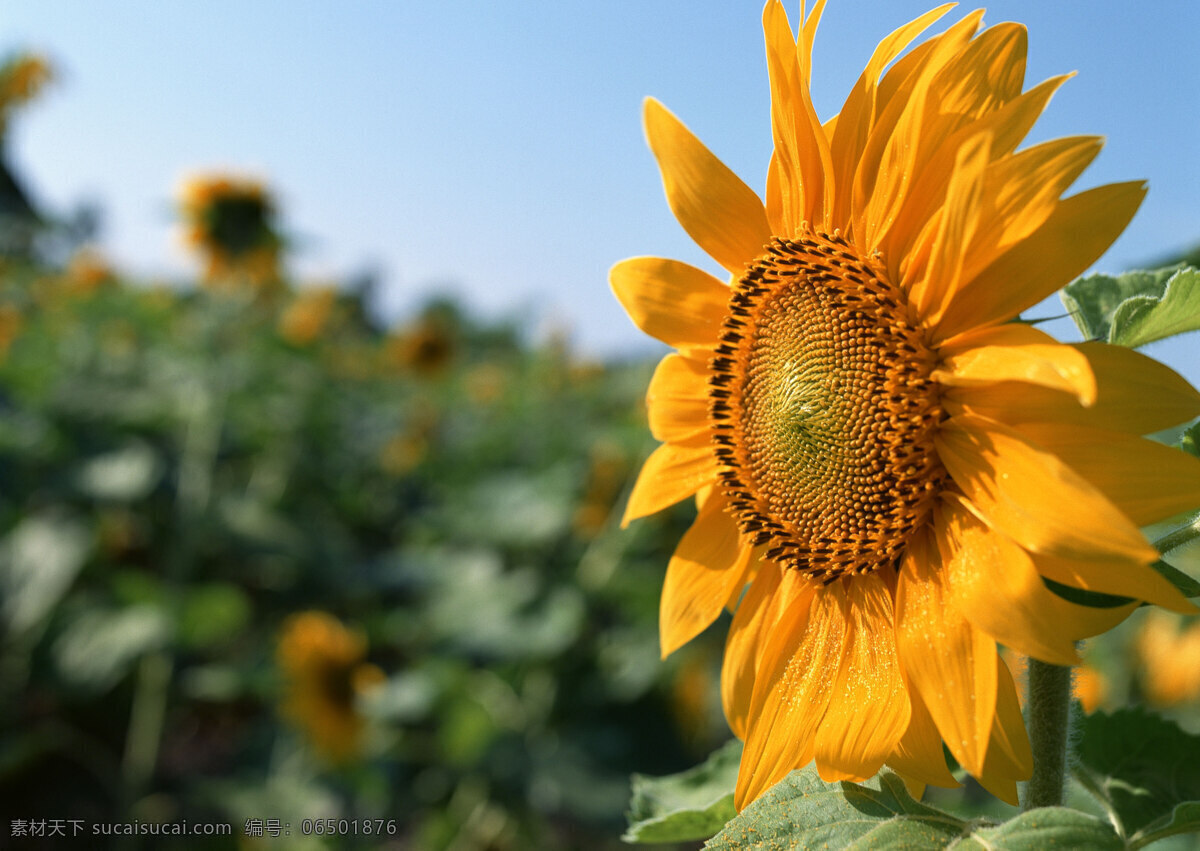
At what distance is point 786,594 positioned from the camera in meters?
0.77

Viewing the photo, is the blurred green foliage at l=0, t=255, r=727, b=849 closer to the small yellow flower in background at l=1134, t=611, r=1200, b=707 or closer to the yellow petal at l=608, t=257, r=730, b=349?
the small yellow flower in background at l=1134, t=611, r=1200, b=707

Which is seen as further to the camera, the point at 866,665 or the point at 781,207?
the point at 781,207

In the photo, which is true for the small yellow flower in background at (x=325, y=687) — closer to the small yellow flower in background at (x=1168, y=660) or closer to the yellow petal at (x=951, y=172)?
the small yellow flower in background at (x=1168, y=660)

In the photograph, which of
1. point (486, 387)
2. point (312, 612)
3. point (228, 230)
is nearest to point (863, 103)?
point (312, 612)

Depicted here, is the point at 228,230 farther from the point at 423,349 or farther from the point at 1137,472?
the point at 1137,472

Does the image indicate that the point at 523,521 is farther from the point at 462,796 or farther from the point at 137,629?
the point at 137,629

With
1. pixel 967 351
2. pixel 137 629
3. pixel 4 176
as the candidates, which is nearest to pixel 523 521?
pixel 137 629

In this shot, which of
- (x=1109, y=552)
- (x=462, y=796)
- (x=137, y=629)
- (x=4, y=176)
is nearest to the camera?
(x=1109, y=552)

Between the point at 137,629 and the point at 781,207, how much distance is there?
3280 mm

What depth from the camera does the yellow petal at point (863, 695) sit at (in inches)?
24.9

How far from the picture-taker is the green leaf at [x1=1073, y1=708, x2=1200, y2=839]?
0.80 m

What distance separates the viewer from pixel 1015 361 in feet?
1.89

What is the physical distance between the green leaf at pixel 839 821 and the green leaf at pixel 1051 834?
0.13ft

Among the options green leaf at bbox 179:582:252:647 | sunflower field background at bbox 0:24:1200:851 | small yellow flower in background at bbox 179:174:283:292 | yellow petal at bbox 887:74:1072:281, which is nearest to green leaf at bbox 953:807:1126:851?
yellow petal at bbox 887:74:1072:281
